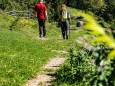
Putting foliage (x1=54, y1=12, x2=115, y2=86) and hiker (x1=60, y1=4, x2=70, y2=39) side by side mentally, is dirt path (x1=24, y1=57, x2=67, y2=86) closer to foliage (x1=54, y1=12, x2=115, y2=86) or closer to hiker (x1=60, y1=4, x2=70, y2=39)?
foliage (x1=54, y1=12, x2=115, y2=86)

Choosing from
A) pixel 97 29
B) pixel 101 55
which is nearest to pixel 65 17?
pixel 101 55

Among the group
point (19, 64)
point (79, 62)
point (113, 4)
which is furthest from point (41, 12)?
point (113, 4)

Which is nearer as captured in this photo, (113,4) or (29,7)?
(29,7)

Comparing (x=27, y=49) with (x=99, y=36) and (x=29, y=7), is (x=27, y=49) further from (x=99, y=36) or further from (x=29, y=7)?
(x=29, y=7)

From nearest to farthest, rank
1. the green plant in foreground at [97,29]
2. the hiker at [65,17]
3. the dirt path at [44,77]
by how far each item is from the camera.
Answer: the green plant in foreground at [97,29], the dirt path at [44,77], the hiker at [65,17]

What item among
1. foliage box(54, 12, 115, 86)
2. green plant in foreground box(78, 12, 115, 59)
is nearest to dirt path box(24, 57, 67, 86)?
foliage box(54, 12, 115, 86)

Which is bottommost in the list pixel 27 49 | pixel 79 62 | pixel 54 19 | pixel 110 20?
pixel 110 20

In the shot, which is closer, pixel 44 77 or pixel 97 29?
pixel 97 29

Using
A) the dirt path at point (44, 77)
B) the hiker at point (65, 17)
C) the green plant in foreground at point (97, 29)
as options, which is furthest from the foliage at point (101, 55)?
the hiker at point (65, 17)

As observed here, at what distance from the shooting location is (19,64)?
46.5 ft

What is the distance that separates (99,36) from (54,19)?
2396 inches

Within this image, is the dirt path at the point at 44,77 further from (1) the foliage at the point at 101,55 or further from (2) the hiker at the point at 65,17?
(2) the hiker at the point at 65,17

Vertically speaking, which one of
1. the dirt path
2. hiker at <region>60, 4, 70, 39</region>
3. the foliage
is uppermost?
the foliage

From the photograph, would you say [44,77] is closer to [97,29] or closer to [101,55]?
[101,55]
